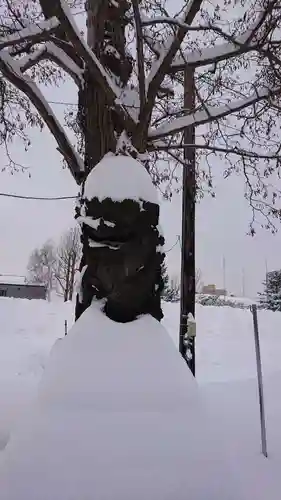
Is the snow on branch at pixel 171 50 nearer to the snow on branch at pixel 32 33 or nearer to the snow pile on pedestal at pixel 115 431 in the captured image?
the snow on branch at pixel 32 33

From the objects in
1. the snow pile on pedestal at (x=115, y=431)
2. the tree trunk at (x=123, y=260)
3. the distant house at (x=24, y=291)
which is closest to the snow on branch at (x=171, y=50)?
the tree trunk at (x=123, y=260)

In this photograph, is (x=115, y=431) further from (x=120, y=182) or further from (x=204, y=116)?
(x=204, y=116)

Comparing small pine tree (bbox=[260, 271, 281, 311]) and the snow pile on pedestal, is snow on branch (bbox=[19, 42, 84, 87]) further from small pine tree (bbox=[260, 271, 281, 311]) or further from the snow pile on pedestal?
small pine tree (bbox=[260, 271, 281, 311])

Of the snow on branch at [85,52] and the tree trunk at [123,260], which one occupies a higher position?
the snow on branch at [85,52]

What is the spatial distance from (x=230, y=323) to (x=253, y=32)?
1136 centimetres

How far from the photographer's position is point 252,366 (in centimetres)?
1057

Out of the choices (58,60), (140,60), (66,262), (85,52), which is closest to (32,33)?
(58,60)

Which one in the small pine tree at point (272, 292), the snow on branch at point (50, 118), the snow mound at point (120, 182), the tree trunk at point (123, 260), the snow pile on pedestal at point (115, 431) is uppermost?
the snow on branch at point (50, 118)

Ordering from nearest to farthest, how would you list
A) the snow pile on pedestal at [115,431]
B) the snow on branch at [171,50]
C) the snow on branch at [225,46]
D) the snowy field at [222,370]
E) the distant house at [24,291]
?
1. the snow pile on pedestal at [115,431]
2. the snow on branch at [171,50]
3. the snow on branch at [225,46]
4. the snowy field at [222,370]
5. the distant house at [24,291]

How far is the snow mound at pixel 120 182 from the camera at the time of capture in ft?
9.62

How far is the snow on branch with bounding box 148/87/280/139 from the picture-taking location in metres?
4.46

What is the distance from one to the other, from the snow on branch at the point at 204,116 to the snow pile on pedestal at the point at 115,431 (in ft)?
7.95

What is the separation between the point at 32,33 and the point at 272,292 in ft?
78.3

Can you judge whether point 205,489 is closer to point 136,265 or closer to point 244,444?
point 136,265
